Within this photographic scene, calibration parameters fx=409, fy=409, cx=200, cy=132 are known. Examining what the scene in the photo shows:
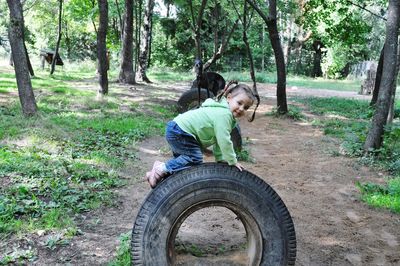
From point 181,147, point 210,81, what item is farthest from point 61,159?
point 210,81

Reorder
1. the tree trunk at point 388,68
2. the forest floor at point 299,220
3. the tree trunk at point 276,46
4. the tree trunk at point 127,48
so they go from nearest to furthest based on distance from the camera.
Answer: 1. the forest floor at point 299,220
2. the tree trunk at point 388,68
3. the tree trunk at point 276,46
4. the tree trunk at point 127,48

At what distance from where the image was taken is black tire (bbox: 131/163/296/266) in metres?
2.95

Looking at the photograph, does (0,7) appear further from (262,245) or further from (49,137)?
(262,245)

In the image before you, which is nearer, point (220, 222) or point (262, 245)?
point (262, 245)

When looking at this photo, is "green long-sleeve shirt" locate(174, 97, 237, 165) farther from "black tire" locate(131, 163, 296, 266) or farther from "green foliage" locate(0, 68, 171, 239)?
"green foliage" locate(0, 68, 171, 239)

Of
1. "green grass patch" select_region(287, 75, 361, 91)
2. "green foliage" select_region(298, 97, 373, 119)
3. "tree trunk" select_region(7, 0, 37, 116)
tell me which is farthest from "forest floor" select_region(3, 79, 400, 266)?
"green grass patch" select_region(287, 75, 361, 91)

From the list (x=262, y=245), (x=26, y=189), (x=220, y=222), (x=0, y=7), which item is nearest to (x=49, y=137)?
(x=26, y=189)

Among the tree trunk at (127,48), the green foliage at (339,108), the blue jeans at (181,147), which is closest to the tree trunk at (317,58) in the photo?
the green foliage at (339,108)

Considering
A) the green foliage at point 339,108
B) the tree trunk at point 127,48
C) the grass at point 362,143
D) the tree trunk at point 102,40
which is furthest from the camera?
the tree trunk at point 127,48

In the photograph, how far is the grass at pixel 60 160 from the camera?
4090 mm

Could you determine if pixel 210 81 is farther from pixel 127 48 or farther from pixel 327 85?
pixel 327 85

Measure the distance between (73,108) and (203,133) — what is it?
25.0 feet

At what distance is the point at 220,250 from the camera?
370 cm

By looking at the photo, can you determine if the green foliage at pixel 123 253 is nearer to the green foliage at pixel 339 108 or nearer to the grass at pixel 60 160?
the grass at pixel 60 160
